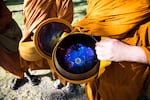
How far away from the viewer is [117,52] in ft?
7.53

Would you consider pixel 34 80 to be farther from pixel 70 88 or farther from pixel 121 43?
pixel 121 43

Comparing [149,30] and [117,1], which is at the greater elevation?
[117,1]

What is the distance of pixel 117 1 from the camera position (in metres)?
2.51

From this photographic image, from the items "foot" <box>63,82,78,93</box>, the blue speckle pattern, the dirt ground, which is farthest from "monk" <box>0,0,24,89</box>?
the blue speckle pattern

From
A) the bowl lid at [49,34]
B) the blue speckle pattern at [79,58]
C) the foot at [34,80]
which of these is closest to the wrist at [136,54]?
the blue speckle pattern at [79,58]

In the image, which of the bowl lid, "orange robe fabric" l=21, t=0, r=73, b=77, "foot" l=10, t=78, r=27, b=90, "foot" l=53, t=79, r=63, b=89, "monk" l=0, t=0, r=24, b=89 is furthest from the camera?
"foot" l=10, t=78, r=27, b=90

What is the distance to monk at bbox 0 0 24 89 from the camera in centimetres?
461

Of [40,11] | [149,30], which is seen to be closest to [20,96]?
[40,11]

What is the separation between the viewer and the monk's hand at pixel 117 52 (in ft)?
Result: 7.52

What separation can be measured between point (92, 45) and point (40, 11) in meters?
1.81

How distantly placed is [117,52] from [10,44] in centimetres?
277

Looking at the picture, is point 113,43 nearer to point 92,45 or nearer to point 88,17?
point 92,45

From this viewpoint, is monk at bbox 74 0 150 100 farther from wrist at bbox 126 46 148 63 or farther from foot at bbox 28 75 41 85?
foot at bbox 28 75 41 85

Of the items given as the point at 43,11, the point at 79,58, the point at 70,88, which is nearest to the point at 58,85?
the point at 70,88
